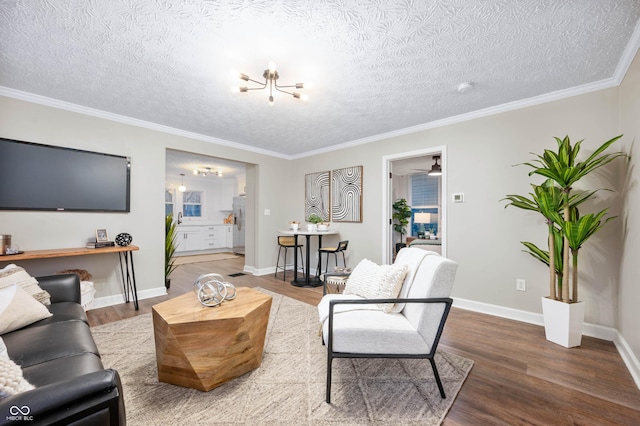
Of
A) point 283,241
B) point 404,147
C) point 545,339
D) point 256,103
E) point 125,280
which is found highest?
point 256,103

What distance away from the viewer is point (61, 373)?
1.21m

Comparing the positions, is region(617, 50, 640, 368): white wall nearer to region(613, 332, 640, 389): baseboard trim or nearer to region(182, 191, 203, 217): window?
region(613, 332, 640, 389): baseboard trim

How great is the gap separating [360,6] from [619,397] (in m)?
2.96

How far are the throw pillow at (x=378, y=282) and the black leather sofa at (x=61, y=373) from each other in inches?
61.0

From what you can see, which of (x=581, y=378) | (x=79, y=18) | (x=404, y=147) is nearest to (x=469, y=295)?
(x=581, y=378)

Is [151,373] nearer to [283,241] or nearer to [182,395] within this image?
[182,395]

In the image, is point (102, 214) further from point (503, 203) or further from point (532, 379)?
point (503, 203)

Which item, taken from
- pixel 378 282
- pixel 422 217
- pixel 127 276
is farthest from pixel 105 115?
pixel 422 217

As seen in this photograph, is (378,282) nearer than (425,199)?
Yes

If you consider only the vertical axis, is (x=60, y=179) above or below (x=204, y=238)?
above

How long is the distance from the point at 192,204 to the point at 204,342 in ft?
25.6

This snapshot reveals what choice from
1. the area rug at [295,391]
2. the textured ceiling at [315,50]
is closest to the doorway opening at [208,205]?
the textured ceiling at [315,50]

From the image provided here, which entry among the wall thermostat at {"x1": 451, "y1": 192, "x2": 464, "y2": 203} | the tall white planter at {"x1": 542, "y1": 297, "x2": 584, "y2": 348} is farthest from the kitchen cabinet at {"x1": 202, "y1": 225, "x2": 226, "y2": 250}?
the tall white planter at {"x1": 542, "y1": 297, "x2": 584, "y2": 348}

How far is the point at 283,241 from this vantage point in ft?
16.5
